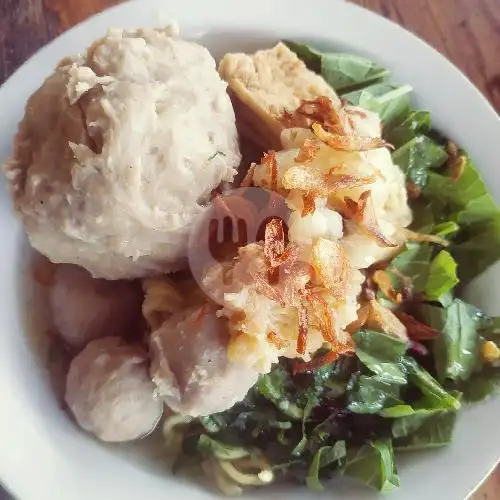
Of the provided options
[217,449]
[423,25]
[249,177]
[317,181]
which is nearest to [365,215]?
[317,181]

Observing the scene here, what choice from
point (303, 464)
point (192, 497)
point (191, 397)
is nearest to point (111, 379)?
point (191, 397)

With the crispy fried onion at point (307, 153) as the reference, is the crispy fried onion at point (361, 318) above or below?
below

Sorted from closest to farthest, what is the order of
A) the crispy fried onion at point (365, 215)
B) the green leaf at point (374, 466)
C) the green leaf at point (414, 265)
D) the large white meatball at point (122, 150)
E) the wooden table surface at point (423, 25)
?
the large white meatball at point (122, 150) < the crispy fried onion at point (365, 215) < the green leaf at point (374, 466) < the green leaf at point (414, 265) < the wooden table surface at point (423, 25)

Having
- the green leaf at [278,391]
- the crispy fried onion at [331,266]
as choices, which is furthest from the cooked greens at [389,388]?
the crispy fried onion at [331,266]

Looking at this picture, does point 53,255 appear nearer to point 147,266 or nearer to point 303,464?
point 147,266

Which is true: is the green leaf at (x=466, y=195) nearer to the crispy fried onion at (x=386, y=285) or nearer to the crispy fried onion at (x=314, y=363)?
the crispy fried onion at (x=386, y=285)
